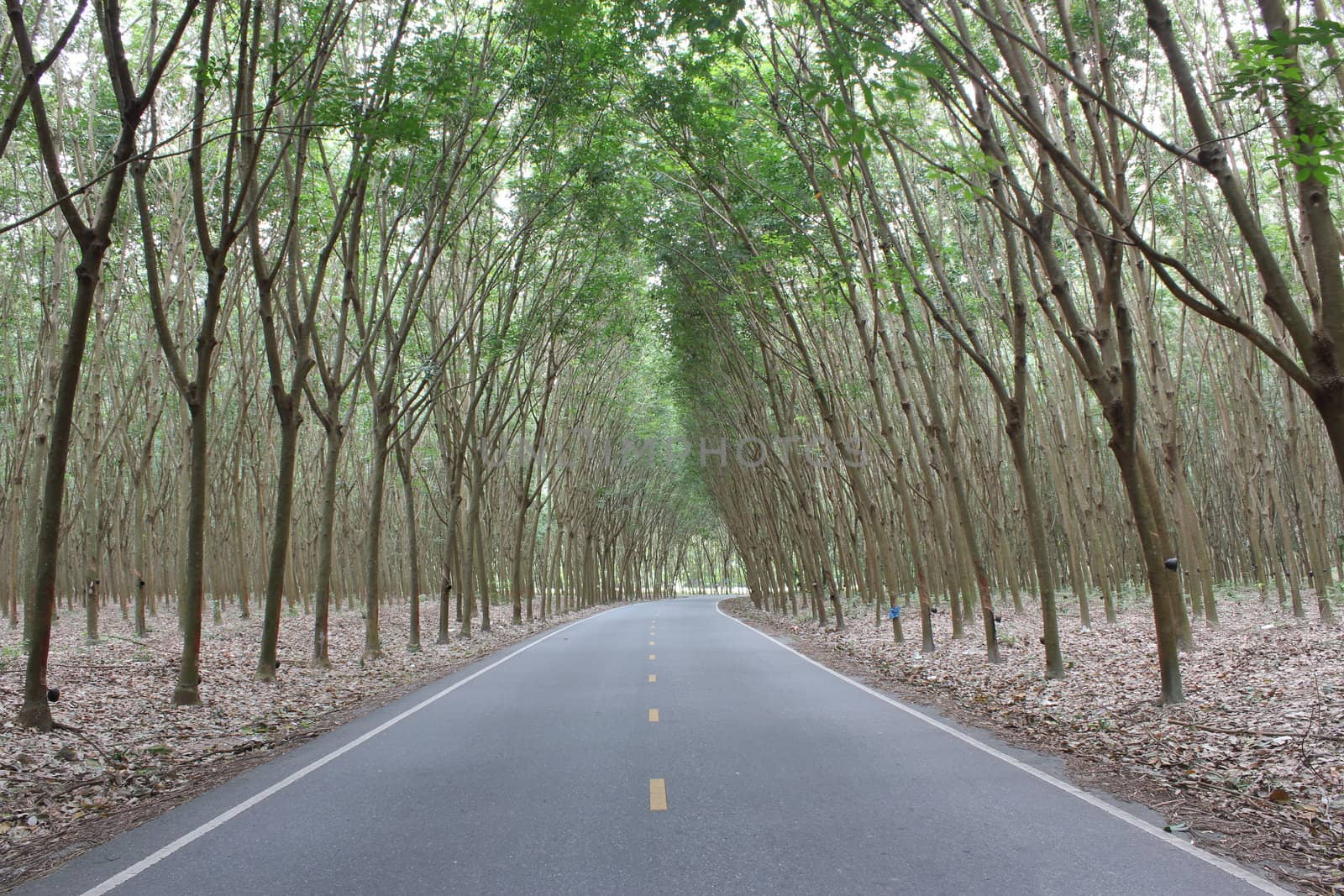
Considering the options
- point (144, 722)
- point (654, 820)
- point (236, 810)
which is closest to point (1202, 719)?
point (654, 820)

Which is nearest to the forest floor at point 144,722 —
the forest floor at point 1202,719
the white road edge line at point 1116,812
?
the white road edge line at point 1116,812

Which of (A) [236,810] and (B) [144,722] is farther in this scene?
(B) [144,722]

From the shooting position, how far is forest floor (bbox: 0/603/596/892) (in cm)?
574

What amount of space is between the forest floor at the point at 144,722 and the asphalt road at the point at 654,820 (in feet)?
1.47

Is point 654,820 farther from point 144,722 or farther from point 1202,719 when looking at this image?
point 144,722

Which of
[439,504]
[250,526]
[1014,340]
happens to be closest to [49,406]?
[1014,340]

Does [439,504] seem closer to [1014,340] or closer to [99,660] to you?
[99,660]

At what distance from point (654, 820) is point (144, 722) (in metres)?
6.41

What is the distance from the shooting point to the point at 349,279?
44.3ft

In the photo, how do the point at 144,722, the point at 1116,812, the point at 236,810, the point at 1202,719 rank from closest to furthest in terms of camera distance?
the point at 1116,812
the point at 236,810
the point at 1202,719
the point at 144,722

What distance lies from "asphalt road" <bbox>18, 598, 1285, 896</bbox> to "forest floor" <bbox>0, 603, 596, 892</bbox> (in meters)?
0.45

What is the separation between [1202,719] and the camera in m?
7.42

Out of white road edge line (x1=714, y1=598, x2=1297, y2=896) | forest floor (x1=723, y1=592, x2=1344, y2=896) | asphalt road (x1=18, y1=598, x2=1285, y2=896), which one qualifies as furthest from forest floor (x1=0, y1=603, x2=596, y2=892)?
forest floor (x1=723, y1=592, x2=1344, y2=896)

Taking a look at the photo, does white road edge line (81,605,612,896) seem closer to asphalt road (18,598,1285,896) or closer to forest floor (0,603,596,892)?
asphalt road (18,598,1285,896)
